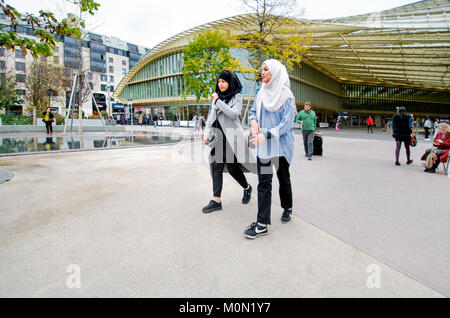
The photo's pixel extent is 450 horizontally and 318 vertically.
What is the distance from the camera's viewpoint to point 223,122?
3.54m

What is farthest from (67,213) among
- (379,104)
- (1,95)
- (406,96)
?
(406,96)

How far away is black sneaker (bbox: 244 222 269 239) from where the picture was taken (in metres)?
2.81

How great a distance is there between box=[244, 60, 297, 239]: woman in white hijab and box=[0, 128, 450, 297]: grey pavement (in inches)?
12.7

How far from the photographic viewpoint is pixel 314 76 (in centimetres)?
5197

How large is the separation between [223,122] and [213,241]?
1.55m

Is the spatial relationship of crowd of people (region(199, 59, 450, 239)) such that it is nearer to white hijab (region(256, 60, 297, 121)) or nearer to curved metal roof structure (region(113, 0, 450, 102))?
white hijab (region(256, 60, 297, 121))

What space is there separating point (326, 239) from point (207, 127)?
1.99 meters

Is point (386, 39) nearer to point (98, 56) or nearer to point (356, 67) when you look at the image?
point (356, 67)

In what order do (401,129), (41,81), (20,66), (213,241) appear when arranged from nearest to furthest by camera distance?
(213,241) → (401,129) → (41,81) → (20,66)

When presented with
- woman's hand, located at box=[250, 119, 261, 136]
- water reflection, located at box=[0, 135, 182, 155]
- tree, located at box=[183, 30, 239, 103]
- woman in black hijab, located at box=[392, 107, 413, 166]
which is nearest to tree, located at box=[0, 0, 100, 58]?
woman's hand, located at box=[250, 119, 261, 136]

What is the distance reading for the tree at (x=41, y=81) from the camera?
29.4 metres

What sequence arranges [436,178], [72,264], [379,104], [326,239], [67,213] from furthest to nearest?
[379,104]
[436,178]
[67,213]
[326,239]
[72,264]

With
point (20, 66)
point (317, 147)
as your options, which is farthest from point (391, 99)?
point (20, 66)
